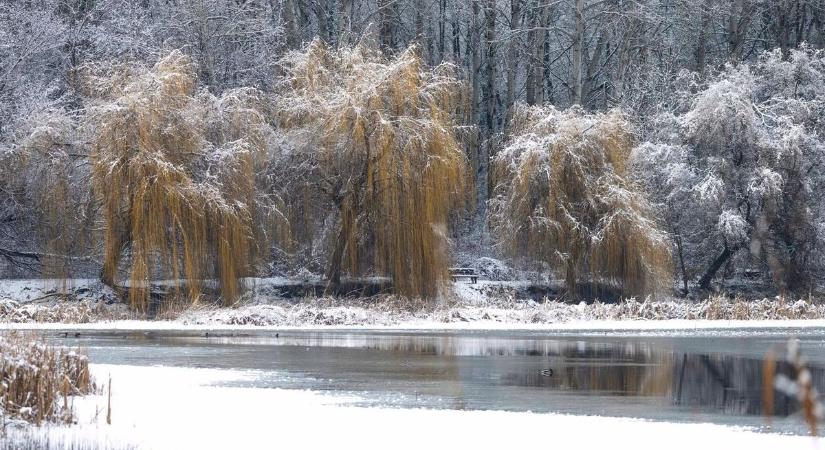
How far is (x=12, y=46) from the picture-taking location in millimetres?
36969

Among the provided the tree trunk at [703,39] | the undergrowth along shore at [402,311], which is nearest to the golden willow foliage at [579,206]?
the undergrowth along shore at [402,311]

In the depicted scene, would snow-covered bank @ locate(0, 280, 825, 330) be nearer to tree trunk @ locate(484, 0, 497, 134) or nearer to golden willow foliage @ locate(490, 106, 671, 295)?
golden willow foliage @ locate(490, 106, 671, 295)

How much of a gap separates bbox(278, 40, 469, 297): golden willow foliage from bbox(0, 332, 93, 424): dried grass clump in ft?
65.7

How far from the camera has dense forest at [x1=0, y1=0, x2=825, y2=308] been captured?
105ft

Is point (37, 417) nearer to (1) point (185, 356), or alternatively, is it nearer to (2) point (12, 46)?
(1) point (185, 356)

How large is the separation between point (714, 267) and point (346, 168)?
1356 centimetres

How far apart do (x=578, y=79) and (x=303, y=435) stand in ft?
119

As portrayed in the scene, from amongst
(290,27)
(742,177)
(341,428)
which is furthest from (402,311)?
(290,27)

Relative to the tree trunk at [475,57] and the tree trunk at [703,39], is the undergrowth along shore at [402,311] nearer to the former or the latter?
the tree trunk at [703,39]

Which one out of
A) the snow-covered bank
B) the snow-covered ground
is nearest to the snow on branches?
the snow-covered bank

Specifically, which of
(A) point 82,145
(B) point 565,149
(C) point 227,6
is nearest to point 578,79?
(B) point 565,149

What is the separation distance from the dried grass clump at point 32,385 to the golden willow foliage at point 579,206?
2316 cm

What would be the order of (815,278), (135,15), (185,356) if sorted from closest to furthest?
(185,356) < (815,278) < (135,15)

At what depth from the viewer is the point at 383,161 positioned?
33.3 meters
